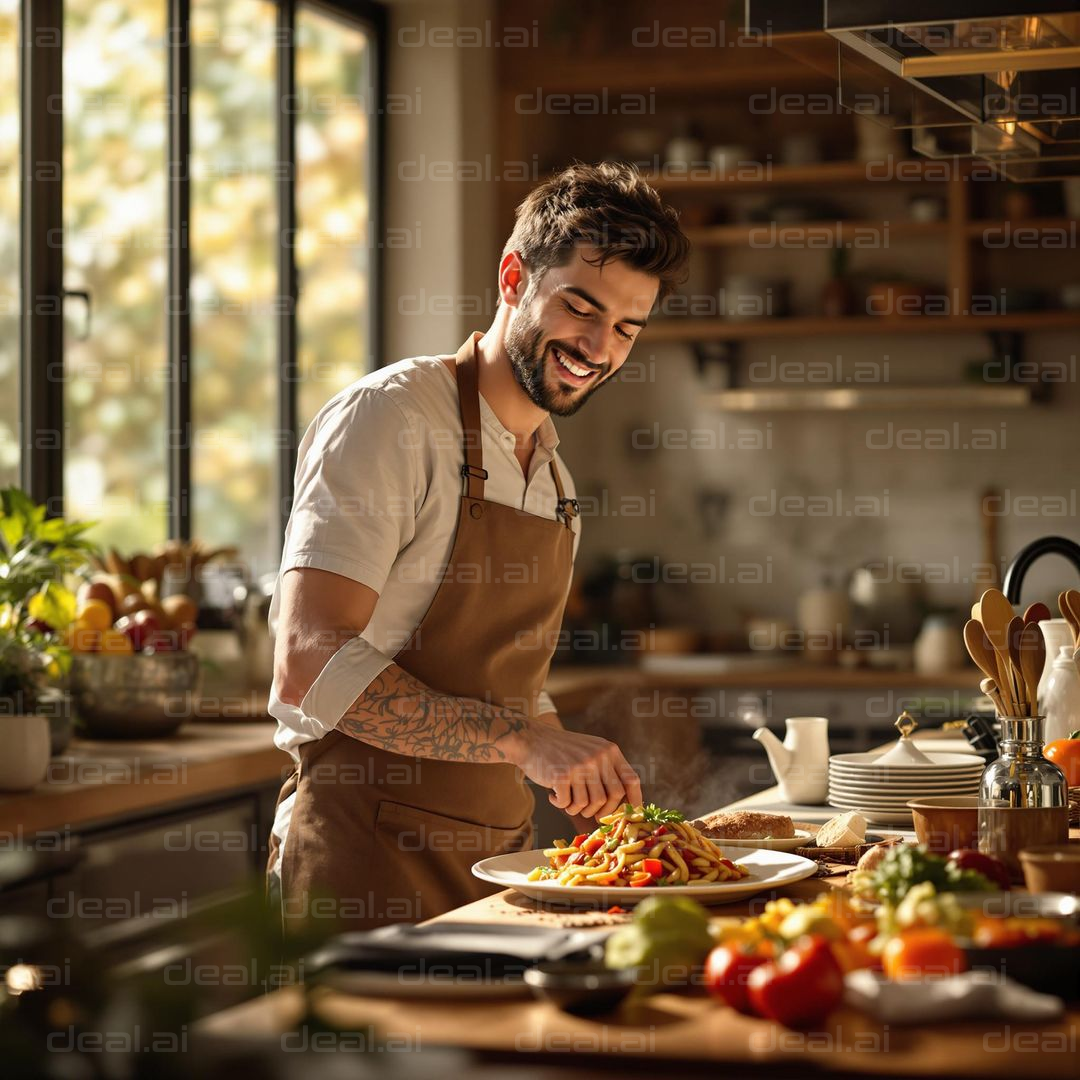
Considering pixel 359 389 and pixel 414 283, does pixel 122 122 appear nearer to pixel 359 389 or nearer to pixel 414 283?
pixel 414 283

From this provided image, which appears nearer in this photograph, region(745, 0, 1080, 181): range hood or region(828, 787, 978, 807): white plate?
region(745, 0, 1080, 181): range hood

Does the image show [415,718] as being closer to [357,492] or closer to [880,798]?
[357,492]

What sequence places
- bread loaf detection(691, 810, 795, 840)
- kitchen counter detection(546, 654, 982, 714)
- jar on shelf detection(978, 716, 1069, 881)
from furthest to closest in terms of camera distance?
1. kitchen counter detection(546, 654, 982, 714)
2. bread loaf detection(691, 810, 795, 840)
3. jar on shelf detection(978, 716, 1069, 881)

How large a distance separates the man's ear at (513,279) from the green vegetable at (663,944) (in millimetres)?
1188

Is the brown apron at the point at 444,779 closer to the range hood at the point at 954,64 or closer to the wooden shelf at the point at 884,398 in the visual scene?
the range hood at the point at 954,64

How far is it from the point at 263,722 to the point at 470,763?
1589 millimetres

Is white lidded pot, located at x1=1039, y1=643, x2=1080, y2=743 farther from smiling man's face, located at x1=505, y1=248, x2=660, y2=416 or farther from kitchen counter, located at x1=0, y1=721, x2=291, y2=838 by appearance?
kitchen counter, located at x1=0, y1=721, x2=291, y2=838

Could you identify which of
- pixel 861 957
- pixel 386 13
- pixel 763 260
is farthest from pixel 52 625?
pixel 763 260

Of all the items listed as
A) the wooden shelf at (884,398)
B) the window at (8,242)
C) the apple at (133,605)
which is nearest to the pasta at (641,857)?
the apple at (133,605)

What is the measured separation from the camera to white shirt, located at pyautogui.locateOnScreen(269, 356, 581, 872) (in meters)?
1.99

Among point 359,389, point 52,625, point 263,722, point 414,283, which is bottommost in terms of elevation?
point 263,722

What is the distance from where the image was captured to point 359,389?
7.05 feet

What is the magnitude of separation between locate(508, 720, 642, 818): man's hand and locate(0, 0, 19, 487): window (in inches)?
82.2

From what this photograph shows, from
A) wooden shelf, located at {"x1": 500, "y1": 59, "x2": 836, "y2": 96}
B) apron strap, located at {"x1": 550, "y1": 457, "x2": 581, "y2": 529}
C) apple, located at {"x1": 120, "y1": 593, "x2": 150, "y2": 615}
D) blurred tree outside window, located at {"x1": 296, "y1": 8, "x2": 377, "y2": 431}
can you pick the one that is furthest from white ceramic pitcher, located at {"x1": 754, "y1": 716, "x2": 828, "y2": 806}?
wooden shelf, located at {"x1": 500, "y1": 59, "x2": 836, "y2": 96}
